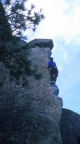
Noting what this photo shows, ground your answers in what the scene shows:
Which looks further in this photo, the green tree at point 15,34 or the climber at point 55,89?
the climber at point 55,89

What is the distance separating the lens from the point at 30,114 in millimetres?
8641

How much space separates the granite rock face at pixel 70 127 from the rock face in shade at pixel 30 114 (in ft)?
6.77

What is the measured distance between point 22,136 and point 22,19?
4296mm

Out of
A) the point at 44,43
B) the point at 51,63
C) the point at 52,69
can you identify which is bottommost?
the point at 52,69

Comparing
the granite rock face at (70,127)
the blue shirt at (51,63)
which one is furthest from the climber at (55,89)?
the granite rock face at (70,127)

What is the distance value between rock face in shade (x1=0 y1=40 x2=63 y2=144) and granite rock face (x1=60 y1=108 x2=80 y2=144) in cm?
206

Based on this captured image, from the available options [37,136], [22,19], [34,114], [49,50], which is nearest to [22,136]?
[37,136]

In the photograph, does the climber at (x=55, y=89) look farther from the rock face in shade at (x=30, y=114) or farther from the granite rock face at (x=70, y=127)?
the granite rock face at (x=70, y=127)

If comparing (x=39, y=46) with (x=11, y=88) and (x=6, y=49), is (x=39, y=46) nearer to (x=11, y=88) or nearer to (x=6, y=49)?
(x=11, y=88)

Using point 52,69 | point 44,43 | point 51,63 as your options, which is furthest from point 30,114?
point 44,43

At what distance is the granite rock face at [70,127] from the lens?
10.8 metres

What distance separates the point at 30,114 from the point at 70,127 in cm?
376

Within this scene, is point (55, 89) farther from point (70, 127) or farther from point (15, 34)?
point (15, 34)

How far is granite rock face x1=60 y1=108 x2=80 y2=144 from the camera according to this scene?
1084 cm
